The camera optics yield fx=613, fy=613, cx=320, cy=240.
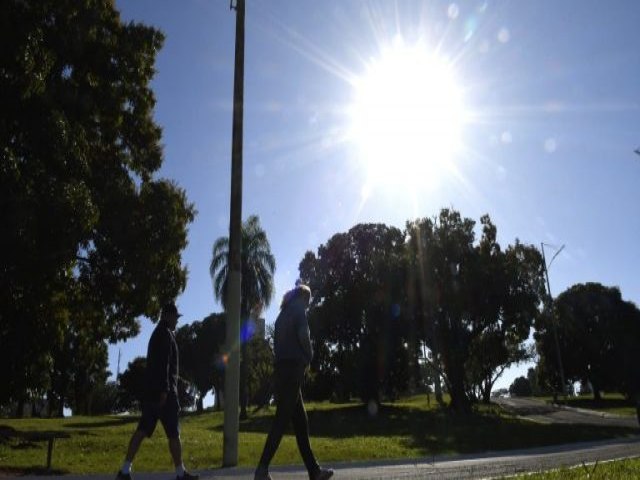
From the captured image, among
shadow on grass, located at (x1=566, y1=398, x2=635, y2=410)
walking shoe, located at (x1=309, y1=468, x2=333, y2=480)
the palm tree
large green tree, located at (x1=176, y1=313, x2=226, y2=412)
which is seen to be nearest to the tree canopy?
the palm tree

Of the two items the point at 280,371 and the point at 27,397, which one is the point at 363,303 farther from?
the point at 280,371

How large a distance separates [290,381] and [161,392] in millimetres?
1442

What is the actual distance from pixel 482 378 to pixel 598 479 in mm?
43389

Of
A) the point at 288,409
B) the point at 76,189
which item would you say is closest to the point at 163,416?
the point at 288,409

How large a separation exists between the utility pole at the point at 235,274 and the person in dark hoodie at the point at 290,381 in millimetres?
Answer: 3645

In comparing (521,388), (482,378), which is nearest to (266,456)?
(482,378)

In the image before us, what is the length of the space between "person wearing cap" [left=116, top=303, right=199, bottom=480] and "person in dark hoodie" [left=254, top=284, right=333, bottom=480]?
44.5 inches

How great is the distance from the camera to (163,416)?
21.6ft

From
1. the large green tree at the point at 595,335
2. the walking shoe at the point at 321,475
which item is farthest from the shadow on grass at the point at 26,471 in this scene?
the large green tree at the point at 595,335

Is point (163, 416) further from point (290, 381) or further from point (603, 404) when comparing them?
point (603, 404)

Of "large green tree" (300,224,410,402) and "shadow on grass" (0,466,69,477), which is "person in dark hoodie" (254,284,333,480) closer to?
"shadow on grass" (0,466,69,477)

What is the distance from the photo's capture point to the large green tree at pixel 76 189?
38.8 feet

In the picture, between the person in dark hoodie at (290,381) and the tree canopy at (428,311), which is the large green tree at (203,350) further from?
the person in dark hoodie at (290,381)

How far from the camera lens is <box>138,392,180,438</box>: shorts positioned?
6.49m
